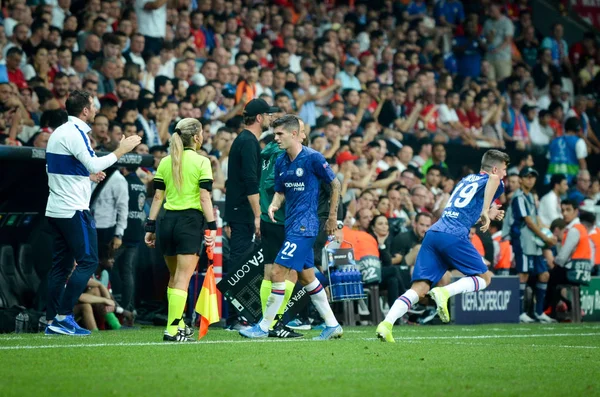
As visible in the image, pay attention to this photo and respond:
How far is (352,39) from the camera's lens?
957 inches

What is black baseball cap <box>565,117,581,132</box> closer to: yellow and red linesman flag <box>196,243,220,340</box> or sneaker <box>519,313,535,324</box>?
sneaker <box>519,313,535,324</box>

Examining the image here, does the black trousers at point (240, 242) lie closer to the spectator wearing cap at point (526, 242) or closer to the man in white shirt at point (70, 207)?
the man in white shirt at point (70, 207)

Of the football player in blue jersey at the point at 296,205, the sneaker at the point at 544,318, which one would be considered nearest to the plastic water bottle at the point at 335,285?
the football player in blue jersey at the point at 296,205

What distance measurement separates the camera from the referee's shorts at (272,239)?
12.0 m

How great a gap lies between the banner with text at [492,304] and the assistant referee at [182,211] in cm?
666

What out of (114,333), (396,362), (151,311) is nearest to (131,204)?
(151,311)

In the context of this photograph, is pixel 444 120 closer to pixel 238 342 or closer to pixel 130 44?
pixel 130 44

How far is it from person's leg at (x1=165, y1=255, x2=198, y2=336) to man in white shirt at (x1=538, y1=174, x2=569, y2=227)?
38.0ft

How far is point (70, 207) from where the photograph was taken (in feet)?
37.0

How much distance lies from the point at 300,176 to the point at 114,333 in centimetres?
306

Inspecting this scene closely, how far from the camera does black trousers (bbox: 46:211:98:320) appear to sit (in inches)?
444

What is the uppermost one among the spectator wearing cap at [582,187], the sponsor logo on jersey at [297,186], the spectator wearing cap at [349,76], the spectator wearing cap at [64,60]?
the spectator wearing cap at [349,76]

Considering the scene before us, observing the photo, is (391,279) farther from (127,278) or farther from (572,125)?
(572,125)

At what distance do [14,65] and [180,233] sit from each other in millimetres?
7228
